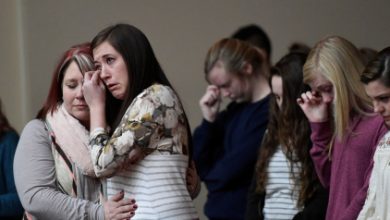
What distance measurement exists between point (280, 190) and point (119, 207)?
89 centimetres

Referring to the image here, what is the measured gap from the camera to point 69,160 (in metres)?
2.30

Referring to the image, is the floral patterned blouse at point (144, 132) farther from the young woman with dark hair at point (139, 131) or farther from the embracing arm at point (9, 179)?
the embracing arm at point (9, 179)

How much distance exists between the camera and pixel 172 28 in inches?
178

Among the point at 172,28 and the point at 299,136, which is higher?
the point at 172,28

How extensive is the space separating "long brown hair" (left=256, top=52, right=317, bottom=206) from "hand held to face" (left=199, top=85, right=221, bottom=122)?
Answer: 2.33 feet

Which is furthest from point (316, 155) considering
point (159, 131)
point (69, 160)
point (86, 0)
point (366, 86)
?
point (86, 0)

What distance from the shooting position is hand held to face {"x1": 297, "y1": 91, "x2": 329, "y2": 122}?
243 centimetres

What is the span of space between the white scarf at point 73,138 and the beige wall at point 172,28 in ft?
7.01

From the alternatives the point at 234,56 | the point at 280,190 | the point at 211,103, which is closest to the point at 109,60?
the point at 280,190

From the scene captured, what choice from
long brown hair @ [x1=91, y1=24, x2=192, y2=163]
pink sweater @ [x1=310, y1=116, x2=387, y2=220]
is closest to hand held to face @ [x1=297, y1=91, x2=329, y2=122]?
pink sweater @ [x1=310, y1=116, x2=387, y2=220]

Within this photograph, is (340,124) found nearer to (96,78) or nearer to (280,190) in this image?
(280,190)

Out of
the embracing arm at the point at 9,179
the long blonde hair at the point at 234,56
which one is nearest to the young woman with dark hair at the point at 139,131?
the embracing arm at the point at 9,179

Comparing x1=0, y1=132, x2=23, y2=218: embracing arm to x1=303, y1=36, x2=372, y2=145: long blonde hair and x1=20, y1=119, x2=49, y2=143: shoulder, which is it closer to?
x1=20, y1=119, x2=49, y2=143: shoulder

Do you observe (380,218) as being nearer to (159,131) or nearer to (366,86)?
(366,86)
